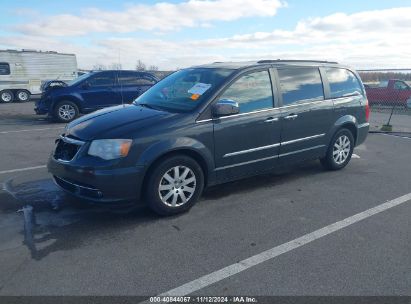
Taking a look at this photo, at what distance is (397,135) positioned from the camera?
9797 mm

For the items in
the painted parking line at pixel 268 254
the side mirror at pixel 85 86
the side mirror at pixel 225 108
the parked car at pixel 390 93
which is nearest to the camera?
the painted parking line at pixel 268 254

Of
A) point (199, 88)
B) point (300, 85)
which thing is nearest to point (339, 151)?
point (300, 85)

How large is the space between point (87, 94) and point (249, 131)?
8.80 metres

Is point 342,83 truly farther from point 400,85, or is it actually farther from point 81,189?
point 400,85

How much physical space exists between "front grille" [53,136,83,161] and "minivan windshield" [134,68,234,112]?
3.83 ft

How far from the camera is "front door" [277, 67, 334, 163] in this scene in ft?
16.9

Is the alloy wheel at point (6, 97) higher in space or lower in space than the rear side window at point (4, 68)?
Answer: lower

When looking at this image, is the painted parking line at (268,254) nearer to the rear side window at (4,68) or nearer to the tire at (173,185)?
the tire at (173,185)

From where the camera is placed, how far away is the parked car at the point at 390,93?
17062 mm

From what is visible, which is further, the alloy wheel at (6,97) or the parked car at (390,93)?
the alloy wheel at (6,97)

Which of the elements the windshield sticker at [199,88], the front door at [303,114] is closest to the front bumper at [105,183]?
the windshield sticker at [199,88]

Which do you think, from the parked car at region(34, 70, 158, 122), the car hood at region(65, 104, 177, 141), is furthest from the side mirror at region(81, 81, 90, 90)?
the car hood at region(65, 104, 177, 141)

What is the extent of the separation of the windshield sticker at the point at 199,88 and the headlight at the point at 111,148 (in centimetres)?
120

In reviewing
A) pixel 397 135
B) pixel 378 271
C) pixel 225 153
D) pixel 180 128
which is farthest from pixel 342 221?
pixel 397 135
